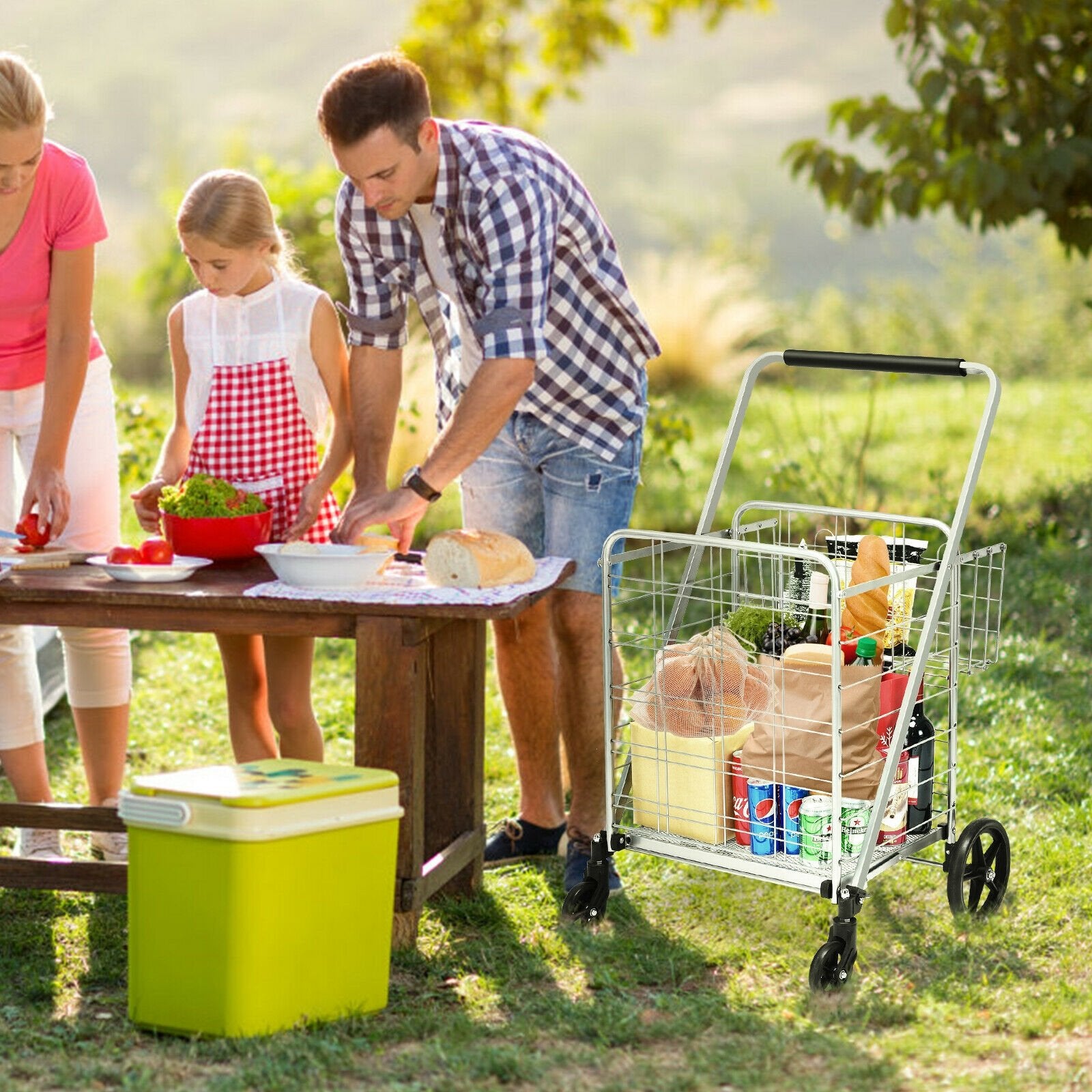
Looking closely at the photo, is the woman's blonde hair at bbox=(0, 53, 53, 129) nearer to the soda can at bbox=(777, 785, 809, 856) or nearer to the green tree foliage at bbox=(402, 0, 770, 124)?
the soda can at bbox=(777, 785, 809, 856)

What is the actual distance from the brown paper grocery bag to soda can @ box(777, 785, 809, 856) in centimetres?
2

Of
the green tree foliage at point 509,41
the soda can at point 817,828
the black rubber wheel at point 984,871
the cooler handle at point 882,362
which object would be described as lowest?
the black rubber wheel at point 984,871

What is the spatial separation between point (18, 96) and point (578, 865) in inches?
80.7

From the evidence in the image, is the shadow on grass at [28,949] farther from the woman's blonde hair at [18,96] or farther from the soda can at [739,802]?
the woman's blonde hair at [18,96]

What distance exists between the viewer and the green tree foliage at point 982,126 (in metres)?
6.45

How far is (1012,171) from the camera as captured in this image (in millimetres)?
6445

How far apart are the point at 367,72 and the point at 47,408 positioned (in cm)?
104

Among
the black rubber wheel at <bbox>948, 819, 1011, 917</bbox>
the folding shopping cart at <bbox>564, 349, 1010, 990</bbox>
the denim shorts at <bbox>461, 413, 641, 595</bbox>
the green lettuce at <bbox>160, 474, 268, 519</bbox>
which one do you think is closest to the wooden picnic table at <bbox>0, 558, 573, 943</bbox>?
the green lettuce at <bbox>160, 474, 268, 519</bbox>

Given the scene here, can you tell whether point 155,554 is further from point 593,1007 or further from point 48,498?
point 593,1007

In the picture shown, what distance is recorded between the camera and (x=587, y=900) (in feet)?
11.3

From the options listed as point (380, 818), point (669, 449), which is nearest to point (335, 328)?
point (380, 818)

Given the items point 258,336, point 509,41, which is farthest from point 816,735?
point 509,41

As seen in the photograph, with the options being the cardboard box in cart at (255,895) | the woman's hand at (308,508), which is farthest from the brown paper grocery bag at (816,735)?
the woman's hand at (308,508)

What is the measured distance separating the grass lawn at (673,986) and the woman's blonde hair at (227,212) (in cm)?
152
